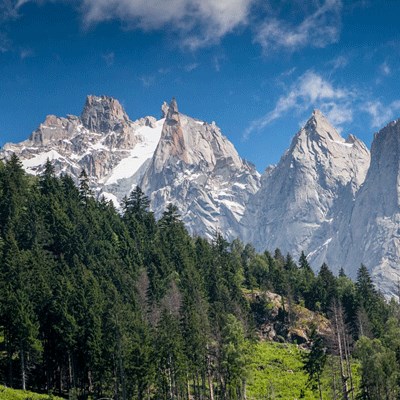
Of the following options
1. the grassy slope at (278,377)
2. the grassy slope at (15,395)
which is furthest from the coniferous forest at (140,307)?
the grassy slope at (15,395)

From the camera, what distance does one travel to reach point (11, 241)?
83.0m

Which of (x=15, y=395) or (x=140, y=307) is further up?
(x=140, y=307)

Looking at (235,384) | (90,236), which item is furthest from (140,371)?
(90,236)

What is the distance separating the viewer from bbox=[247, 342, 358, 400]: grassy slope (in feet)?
244

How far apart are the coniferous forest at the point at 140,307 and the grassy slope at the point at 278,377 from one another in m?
2.80

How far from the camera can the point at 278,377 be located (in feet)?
273

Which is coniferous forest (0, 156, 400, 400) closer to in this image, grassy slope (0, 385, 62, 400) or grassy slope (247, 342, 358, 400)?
grassy slope (247, 342, 358, 400)

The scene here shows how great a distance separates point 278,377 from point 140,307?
22.9 m

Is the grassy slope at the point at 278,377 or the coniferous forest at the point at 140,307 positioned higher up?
the coniferous forest at the point at 140,307

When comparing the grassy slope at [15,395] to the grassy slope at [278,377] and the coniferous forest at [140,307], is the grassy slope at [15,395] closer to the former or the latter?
the coniferous forest at [140,307]

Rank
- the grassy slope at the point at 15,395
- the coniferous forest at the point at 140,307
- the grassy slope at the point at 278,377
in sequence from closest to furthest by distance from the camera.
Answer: the grassy slope at the point at 15,395, the coniferous forest at the point at 140,307, the grassy slope at the point at 278,377

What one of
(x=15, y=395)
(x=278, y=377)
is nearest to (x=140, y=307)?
(x=278, y=377)

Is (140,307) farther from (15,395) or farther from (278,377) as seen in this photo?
(15,395)

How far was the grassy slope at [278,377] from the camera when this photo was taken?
2926 inches
